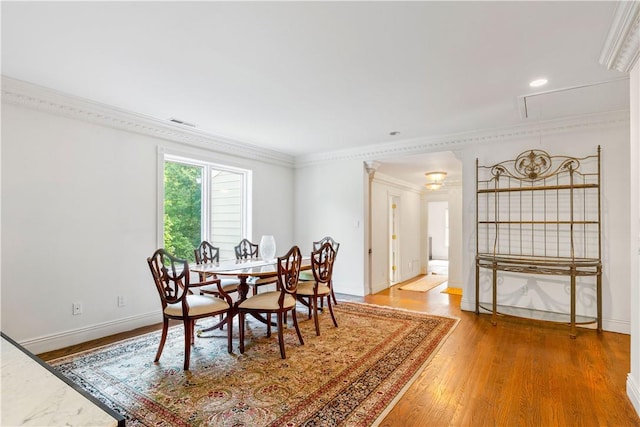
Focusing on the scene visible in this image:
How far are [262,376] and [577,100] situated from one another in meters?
3.89

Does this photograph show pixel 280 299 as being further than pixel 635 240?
Yes

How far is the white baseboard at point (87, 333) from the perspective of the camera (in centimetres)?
300

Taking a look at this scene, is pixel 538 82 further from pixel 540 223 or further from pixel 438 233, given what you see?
pixel 438 233

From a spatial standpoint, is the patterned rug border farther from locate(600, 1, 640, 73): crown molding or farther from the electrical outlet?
the electrical outlet

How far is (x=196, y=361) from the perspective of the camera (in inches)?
110

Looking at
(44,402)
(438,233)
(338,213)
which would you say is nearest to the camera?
(44,402)

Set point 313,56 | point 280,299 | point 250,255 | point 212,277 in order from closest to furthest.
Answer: point 313,56
point 280,299
point 212,277
point 250,255

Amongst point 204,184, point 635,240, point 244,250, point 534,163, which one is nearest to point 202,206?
point 204,184

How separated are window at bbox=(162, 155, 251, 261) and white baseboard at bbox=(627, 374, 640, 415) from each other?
14.7ft

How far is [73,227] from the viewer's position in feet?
10.6

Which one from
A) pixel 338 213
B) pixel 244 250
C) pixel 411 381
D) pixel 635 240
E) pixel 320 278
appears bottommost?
pixel 411 381

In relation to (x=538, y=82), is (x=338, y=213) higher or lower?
lower

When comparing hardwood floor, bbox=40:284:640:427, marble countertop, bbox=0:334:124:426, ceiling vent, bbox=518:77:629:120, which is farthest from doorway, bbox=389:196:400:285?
marble countertop, bbox=0:334:124:426

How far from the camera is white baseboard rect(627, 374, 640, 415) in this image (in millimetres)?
2047
